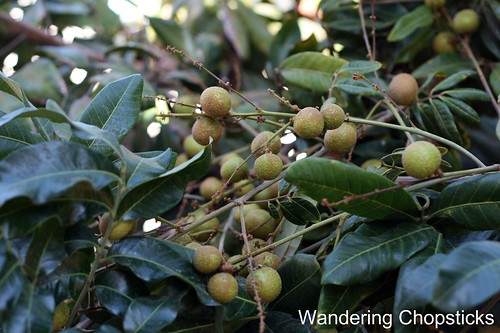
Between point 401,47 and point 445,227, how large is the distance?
531mm

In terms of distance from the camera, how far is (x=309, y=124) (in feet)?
2.28

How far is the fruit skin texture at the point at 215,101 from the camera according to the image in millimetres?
731

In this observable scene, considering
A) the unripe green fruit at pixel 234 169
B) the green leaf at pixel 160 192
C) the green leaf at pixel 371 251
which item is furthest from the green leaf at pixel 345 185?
the unripe green fruit at pixel 234 169

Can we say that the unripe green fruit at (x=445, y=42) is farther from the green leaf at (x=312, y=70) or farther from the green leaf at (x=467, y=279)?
the green leaf at (x=467, y=279)

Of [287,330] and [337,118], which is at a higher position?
[337,118]

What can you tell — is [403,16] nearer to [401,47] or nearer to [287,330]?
[401,47]

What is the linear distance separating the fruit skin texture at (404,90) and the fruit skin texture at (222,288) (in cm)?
43

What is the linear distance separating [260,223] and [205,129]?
151 mm

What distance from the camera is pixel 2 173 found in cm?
57

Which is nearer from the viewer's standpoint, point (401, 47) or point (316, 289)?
point (316, 289)

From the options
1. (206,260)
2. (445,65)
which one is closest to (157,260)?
(206,260)

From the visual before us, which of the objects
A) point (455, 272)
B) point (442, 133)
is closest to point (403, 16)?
point (442, 133)

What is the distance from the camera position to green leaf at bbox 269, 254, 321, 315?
689 millimetres

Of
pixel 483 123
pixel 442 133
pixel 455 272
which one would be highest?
pixel 455 272
